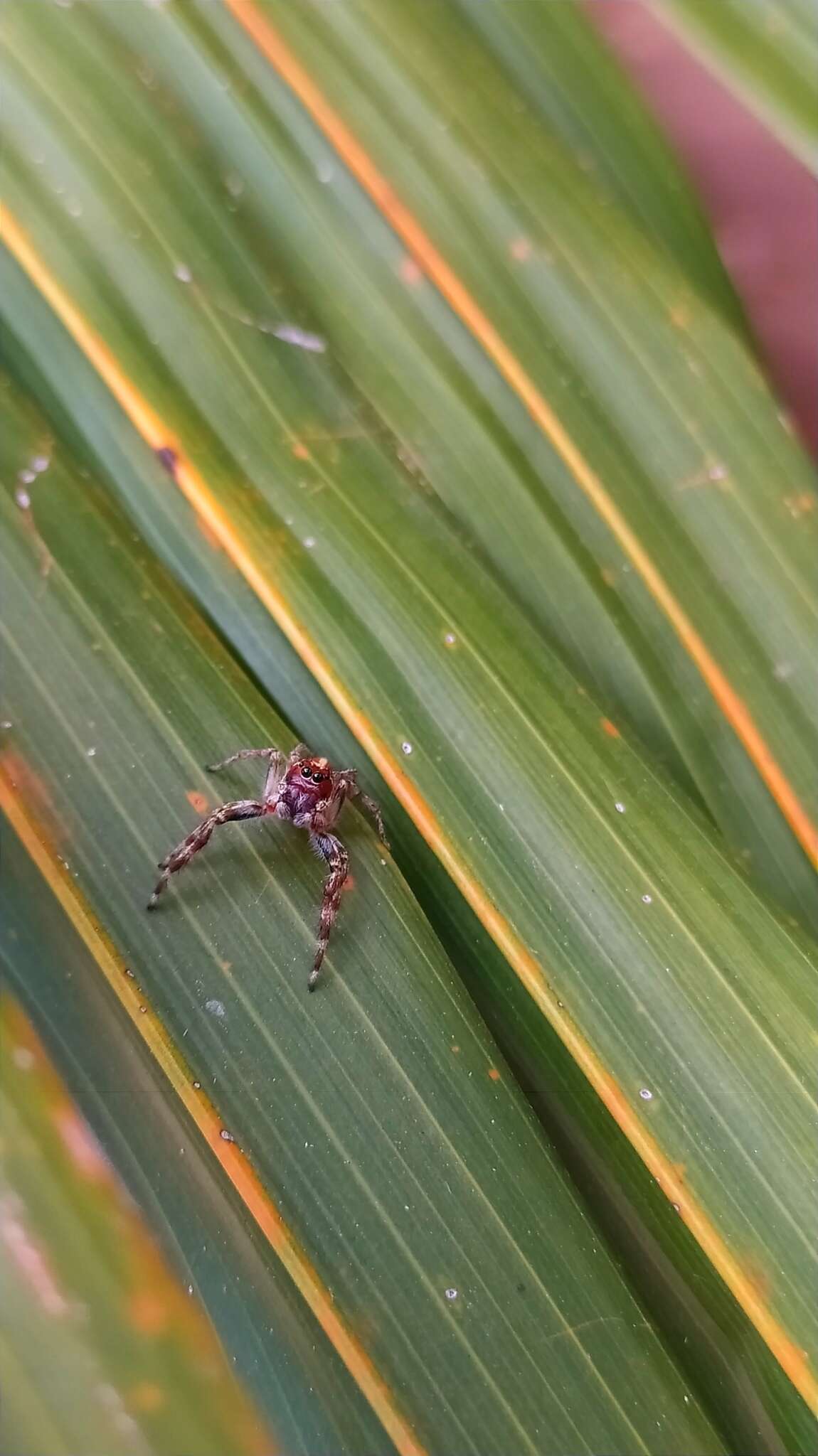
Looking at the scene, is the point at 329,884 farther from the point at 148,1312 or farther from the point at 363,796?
the point at 148,1312

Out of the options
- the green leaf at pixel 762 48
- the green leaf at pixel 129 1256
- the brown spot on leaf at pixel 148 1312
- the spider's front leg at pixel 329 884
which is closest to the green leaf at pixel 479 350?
the green leaf at pixel 762 48

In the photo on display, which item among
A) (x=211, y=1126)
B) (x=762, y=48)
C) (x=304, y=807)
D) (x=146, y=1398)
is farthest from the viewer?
(x=762, y=48)

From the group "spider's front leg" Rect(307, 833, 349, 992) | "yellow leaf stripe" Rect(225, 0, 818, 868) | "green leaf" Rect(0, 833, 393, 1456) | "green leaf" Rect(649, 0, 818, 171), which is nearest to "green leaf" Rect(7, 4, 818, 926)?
"yellow leaf stripe" Rect(225, 0, 818, 868)

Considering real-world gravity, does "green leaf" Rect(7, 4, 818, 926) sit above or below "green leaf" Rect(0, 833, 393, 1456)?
above

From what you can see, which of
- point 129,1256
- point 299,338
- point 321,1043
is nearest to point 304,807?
point 321,1043

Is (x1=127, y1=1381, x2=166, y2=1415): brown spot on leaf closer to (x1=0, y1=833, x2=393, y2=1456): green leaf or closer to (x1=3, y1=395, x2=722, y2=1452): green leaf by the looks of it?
(x1=0, y1=833, x2=393, y2=1456): green leaf

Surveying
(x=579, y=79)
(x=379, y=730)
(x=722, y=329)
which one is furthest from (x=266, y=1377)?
(x=579, y=79)

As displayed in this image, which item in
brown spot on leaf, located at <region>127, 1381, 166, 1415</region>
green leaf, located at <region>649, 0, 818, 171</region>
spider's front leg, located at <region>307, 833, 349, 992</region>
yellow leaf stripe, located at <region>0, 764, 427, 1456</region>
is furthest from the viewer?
green leaf, located at <region>649, 0, 818, 171</region>
